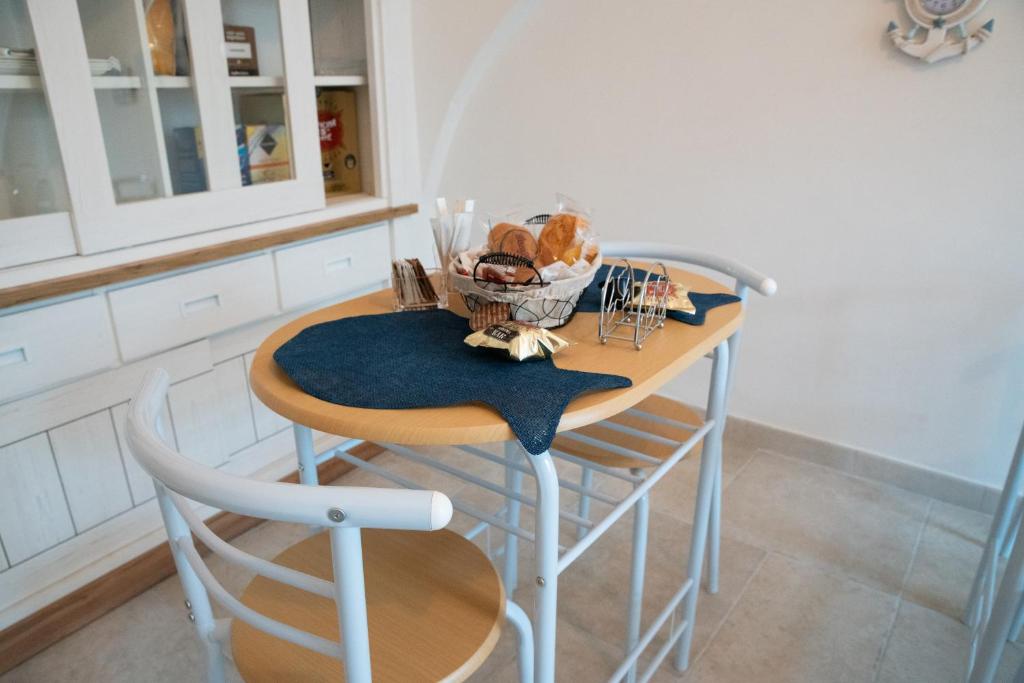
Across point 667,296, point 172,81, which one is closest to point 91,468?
point 172,81

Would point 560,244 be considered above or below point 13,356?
above

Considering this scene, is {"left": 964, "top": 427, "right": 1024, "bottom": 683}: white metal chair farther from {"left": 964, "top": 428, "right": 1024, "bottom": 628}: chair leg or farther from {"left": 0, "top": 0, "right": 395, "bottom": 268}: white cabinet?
{"left": 0, "top": 0, "right": 395, "bottom": 268}: white cabinet

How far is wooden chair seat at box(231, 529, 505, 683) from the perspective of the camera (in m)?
0.89

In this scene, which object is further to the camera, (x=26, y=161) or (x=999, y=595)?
(x=26, y=161)

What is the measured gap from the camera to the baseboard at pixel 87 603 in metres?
1.58

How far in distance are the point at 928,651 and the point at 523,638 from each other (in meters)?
1.19

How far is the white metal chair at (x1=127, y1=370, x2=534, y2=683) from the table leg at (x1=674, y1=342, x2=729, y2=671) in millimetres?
559

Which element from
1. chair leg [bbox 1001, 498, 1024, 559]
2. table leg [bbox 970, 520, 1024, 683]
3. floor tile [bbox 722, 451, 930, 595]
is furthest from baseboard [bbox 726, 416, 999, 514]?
table leg [bbox 970, 520, 1024, 683]

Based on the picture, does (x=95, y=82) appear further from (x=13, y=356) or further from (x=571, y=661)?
(x=571, y=661)

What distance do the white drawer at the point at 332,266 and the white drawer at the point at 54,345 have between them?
517 mm

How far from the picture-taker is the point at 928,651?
1597mm

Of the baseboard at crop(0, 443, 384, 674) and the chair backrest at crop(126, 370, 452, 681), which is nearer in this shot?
the chair backrest at crop(126, 370, 452, 681)

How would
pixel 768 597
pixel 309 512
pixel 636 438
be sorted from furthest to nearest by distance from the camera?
pixel 768 597 → pixel 636 438 → pixel 309 512

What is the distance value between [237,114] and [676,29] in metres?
1.39
